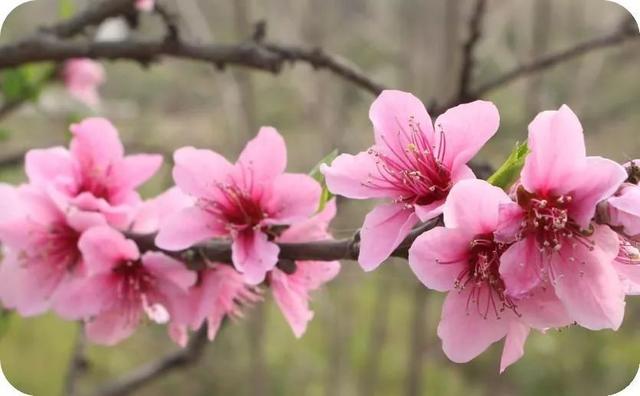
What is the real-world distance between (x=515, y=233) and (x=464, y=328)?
0.06m

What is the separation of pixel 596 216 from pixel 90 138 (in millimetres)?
346

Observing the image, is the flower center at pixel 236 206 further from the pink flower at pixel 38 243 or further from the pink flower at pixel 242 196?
the pink flower at pixel 38 243

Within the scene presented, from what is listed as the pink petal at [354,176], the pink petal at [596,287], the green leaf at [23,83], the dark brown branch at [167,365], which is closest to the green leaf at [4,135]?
the green leaf at [23,83]

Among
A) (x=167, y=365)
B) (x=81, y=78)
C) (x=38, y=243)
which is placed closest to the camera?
(x=38, y=243)

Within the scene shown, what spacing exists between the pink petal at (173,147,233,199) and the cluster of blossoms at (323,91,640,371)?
0.10 meters

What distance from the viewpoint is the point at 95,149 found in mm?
532

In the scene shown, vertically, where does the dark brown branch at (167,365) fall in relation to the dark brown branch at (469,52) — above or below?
below

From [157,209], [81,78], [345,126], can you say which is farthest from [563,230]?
[345,126]

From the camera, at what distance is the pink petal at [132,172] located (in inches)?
20.8

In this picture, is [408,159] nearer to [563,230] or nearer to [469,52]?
[563,230]

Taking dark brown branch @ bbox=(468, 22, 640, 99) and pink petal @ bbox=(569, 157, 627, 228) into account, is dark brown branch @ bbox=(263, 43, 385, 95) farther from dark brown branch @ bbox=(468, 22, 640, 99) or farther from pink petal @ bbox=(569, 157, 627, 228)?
pink petal @ bbox=(569, 157, 627, 228)

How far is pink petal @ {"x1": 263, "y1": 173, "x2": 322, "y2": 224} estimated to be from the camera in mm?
429

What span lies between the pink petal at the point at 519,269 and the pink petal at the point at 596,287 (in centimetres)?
1

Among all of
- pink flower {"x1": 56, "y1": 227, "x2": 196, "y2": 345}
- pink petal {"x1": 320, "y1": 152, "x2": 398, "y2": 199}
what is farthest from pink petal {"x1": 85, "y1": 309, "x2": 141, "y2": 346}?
pink petal {"x1": 320, "y1": 152, "x2": 398, "y2": 199}
